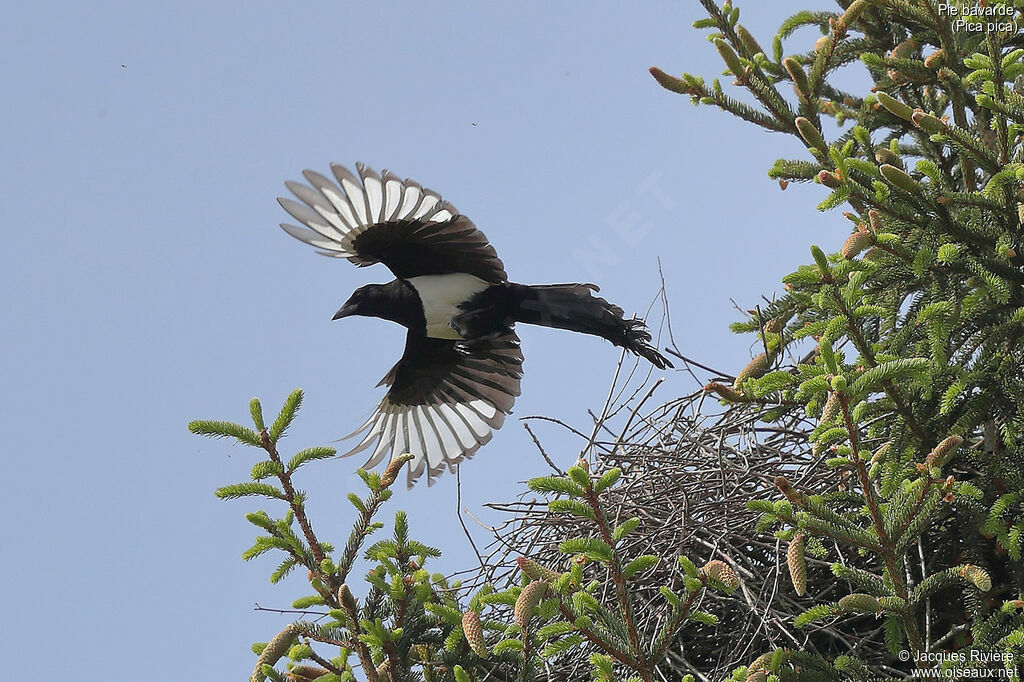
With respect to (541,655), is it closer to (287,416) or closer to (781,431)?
(287,416)

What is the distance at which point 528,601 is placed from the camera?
233 cm

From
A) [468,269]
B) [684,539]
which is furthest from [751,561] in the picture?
[468,269]

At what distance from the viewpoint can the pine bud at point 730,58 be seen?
3498 millimetres

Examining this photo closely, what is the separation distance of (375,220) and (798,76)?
1.73 meters

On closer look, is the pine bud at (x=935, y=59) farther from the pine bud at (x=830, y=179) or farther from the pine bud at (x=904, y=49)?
the pine bud at (x=830, y=179)

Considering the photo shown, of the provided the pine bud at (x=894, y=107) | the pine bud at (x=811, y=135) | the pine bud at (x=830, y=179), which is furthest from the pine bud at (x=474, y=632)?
the pine bud at (x=894, y=107)

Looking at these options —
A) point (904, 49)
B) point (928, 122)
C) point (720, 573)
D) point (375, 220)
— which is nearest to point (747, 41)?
point (904, 49)

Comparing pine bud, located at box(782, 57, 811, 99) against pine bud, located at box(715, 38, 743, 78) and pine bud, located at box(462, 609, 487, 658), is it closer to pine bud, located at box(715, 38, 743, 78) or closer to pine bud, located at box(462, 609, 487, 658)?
pine bud, located at box(715, 38, 743, 78)

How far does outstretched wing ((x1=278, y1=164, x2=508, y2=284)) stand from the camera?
4.18 metres

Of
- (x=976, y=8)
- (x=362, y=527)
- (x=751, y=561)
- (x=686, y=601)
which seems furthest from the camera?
(x=976, y=8)

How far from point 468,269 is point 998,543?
2.40 metres

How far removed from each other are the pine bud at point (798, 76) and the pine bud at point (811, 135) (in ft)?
0.61

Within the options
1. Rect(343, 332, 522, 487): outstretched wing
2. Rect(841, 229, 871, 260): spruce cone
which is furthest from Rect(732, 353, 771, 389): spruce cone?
Rect(343, 332, 522, 487): outstretched wing

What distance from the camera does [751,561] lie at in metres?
3.21
